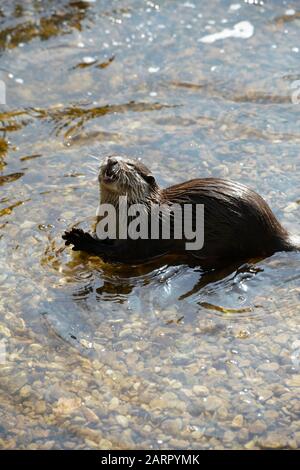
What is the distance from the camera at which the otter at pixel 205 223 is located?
4.95 m

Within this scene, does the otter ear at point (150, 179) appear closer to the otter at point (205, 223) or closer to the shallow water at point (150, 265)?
the otter at point (205, 223)

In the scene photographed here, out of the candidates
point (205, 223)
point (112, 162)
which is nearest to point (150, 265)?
point (205, 223)

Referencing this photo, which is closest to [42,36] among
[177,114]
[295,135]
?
[177,114]

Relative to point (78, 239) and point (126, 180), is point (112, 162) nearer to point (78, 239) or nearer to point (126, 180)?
point (126, 180)

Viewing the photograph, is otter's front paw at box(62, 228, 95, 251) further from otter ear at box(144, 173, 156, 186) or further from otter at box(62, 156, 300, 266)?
otter ear at box(144, 173, 156, 186)

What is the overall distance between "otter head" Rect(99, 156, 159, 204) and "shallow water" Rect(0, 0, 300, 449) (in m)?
0.48

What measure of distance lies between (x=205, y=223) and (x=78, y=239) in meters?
0.84

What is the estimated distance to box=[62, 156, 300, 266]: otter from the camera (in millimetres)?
4949

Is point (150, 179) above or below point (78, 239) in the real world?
above

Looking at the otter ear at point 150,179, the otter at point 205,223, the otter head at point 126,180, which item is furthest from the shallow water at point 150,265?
the otter ear at point 150,179

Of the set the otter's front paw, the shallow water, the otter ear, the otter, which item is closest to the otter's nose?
the otter

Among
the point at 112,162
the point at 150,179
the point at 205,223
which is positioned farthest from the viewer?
the point at 150,179

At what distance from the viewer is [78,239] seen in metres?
5.02

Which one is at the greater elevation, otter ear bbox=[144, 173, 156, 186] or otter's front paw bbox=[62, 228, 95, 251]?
otter ear bbox=[144, 173, 156, 186]
